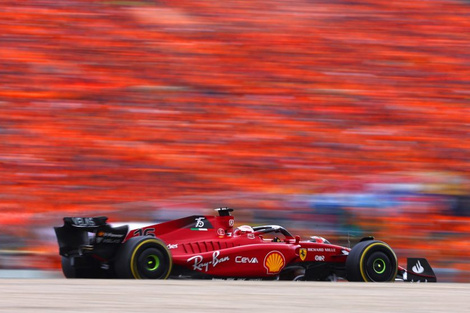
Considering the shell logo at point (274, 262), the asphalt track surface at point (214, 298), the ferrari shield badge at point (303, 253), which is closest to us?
the asphalt track surface at point (214, 298)

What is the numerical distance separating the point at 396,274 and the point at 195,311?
15.0ft

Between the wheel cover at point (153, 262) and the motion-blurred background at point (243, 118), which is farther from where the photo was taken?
the motion-blurred background at point (243, 118)

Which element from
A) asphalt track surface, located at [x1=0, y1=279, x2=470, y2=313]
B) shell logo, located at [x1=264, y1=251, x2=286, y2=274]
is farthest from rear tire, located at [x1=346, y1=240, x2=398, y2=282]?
asphalt track surface, located at [x1=0, y1=279, x2=470, y2=313]

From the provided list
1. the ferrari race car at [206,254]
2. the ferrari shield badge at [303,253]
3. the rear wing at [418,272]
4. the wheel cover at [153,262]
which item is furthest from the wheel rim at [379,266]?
the wheel cover at [153,262]

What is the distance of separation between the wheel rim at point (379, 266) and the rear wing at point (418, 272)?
607mm

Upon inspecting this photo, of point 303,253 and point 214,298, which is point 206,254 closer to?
point 303,253

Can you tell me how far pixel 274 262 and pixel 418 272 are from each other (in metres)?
1.85

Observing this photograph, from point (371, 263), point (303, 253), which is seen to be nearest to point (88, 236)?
point (303, 253)

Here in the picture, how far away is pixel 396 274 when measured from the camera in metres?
8.48

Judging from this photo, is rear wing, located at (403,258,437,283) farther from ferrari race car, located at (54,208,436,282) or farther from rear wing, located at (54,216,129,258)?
rear wing, located at (54,216,129,258)

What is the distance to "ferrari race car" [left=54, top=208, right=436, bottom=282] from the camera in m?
7.49

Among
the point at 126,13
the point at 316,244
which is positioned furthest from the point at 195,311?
the point at 126,13

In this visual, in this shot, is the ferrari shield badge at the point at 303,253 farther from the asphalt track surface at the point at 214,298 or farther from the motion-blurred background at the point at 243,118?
the asphalt track surface at the point at 214,298

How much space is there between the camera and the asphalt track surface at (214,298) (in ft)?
14.7
